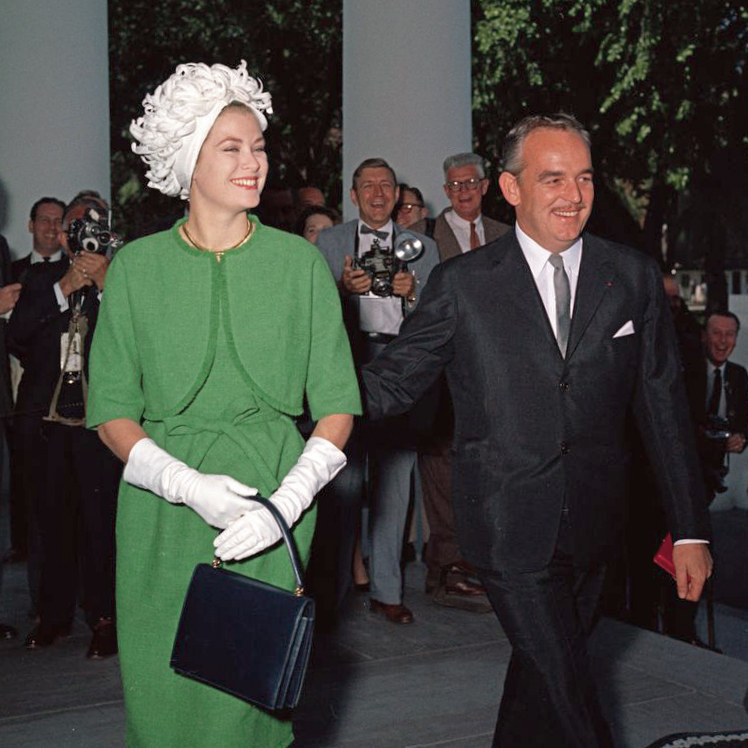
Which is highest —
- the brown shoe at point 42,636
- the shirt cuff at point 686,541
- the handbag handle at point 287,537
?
the handbag handle at point 287,537

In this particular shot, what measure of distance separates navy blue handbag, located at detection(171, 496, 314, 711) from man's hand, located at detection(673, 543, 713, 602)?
4.41ft

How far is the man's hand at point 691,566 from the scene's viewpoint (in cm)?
411

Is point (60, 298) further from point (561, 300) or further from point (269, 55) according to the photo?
point (269, 55)

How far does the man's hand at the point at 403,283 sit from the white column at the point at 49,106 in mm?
4624

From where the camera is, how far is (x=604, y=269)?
4.13m

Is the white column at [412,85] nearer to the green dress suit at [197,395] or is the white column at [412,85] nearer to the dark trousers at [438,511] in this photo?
the dark trousers at [438,511]

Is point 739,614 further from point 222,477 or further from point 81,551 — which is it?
point 222,477

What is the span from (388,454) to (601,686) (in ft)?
6.43

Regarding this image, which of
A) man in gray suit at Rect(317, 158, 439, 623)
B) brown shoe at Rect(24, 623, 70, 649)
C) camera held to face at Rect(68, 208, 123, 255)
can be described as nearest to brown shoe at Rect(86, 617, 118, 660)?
brown shoe at Rect(24, 623, 70, 649)

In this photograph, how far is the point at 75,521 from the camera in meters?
7.15

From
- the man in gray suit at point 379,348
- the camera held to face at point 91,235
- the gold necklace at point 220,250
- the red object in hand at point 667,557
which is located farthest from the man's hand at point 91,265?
the red object in hand at point 667,557

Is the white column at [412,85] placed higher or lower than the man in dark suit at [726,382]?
higher

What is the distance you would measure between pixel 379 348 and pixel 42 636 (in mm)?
2220

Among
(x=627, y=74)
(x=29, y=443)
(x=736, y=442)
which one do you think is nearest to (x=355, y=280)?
(x=29, y=443)
